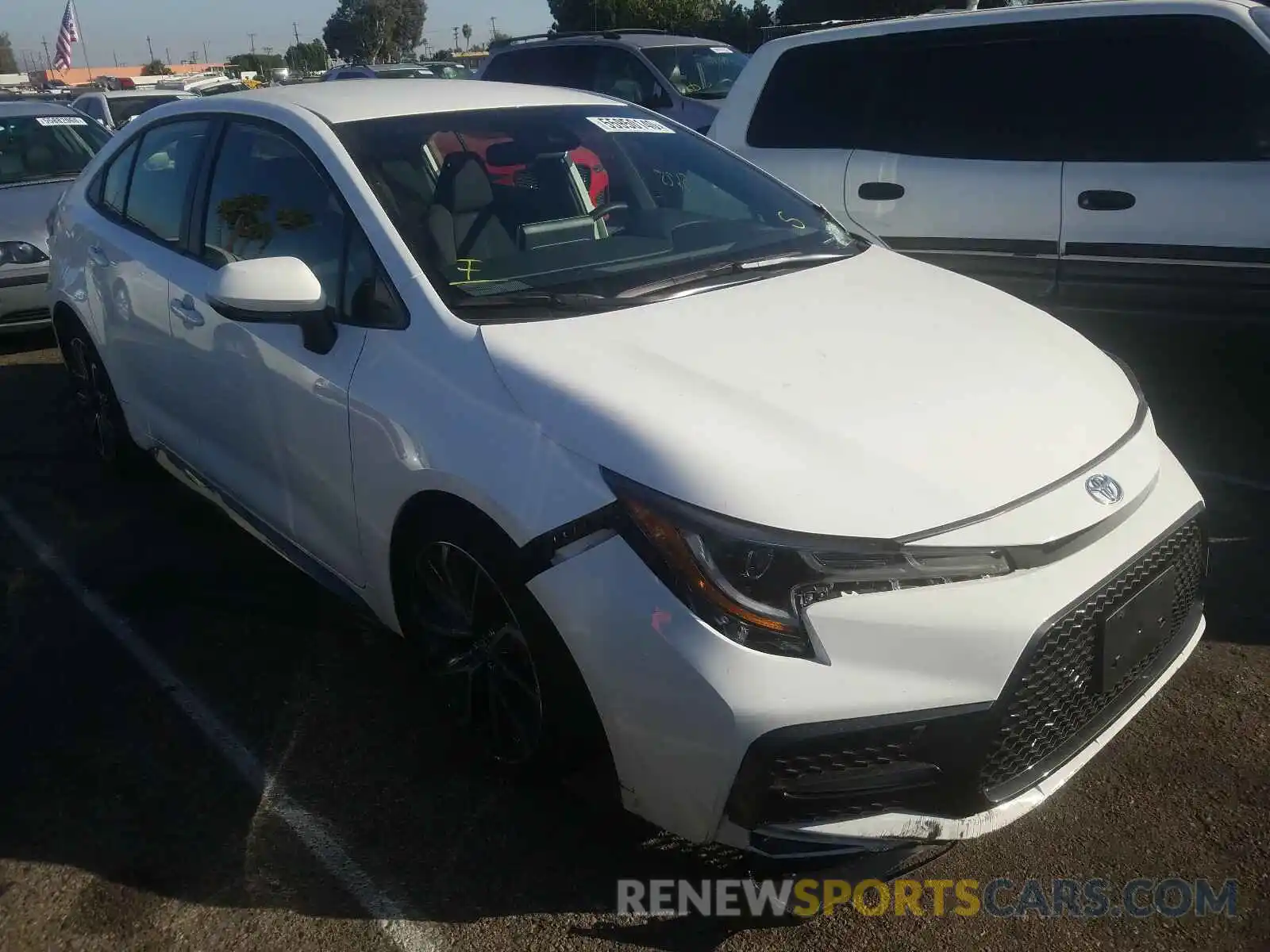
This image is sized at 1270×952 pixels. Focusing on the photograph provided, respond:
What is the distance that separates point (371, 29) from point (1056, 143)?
3044 inches

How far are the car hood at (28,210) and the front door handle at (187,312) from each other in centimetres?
369

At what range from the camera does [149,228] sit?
4137 millimetres

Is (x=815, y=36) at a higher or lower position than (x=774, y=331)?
higher

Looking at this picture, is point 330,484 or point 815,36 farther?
point 815,36

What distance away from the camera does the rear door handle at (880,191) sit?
5.61 metres

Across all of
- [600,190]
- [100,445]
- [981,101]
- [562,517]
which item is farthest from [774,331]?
[100,445]

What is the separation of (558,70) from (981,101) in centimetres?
744

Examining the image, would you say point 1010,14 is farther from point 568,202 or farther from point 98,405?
point 98,405

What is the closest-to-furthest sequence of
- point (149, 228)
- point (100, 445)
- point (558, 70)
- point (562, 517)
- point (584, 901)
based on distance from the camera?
point (562, 517), point (584, 901), point (149, 228), point (100, 445), point (558, 70)

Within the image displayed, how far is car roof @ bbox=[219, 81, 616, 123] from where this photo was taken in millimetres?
3422

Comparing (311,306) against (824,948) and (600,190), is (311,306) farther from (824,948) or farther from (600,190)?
(824,948)

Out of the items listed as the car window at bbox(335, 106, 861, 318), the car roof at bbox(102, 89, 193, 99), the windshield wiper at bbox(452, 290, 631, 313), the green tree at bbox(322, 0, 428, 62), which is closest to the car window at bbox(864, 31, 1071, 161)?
the car window at bbox(335, 106, 861, 318)

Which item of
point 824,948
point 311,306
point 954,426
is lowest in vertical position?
point 824,948

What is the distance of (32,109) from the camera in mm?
8438
